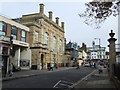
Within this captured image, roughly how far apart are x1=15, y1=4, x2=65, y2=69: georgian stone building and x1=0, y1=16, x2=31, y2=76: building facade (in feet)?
5.61

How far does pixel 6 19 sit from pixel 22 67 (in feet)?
36.2

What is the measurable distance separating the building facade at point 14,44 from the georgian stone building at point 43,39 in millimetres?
1710

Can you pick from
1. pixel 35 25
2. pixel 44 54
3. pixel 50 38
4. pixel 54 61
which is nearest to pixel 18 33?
pixel 35 25

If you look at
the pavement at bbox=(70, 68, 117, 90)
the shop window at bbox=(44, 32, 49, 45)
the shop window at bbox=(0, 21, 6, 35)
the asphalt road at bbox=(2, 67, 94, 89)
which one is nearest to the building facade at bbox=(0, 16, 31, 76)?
the shop window at bbox=(0, 21, 6, 35)

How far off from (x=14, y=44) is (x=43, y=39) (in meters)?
12.1

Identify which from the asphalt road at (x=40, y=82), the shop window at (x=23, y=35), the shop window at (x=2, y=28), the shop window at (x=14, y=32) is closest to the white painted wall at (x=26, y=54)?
the shop window at (x=23, y=35)

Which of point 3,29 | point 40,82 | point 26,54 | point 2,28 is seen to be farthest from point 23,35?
point 40,82

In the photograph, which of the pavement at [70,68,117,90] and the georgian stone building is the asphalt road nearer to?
the pavement at [70,68,117,90]

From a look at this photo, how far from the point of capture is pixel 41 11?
43.4 metres

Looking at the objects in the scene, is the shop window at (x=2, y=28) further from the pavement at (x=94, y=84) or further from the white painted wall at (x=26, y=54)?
the pavement at (x=94, y=84)

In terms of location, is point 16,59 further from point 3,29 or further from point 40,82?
point 40,82

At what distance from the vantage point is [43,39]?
42.8 m

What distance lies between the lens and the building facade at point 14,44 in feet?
83.4

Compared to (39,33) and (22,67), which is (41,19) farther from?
(22,67)
